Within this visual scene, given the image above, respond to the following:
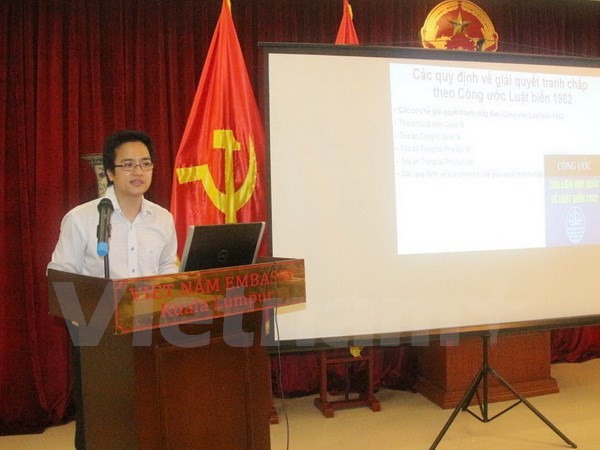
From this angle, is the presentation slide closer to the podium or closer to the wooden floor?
the podium

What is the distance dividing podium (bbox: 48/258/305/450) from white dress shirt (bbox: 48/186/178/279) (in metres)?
0.36

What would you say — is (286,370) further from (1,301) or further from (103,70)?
(103,70)

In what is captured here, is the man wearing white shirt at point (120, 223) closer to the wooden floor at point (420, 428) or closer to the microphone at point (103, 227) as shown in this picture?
the microphone at point (103, 227)

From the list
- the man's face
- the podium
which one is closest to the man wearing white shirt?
the man's face

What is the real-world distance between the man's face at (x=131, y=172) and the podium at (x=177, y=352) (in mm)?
509

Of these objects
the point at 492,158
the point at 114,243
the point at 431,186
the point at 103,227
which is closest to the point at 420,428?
the point at 431,186

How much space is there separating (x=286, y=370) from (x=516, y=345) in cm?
157

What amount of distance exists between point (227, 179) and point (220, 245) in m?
1.29

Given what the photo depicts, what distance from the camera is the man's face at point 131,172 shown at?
2.05m

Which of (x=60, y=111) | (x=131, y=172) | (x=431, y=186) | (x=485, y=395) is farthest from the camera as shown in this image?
(x=60, y=111)

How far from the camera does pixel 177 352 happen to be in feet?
5.23

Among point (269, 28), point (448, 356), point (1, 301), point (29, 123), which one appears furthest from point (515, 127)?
point (1, 301)

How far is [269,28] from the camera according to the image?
12.2 feet

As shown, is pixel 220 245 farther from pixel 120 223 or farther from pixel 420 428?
pixel 420 428
